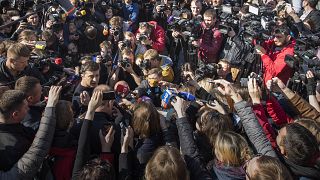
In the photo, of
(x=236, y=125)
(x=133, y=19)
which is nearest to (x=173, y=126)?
(x=236, y=125)

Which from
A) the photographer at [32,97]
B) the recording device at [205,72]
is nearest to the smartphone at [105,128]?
the photographer at [32,97]

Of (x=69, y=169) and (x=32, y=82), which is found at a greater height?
(x=32, y=82)

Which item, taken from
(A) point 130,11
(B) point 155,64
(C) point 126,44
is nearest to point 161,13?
(A) point 130,11

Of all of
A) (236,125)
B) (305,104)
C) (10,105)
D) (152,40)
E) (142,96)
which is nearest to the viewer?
(10,105)

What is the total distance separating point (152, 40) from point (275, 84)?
3066 mm

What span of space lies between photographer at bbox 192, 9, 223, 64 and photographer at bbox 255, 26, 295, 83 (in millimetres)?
774

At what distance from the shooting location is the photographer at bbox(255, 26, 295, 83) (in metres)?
4.95

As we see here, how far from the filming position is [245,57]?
5.53 metres

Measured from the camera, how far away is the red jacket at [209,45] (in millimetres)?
5902

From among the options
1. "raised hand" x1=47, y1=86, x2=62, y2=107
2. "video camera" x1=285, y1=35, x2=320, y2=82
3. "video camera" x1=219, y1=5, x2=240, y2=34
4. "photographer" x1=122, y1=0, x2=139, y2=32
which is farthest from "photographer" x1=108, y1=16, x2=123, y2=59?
"raised hand" x1=47, y1=86, x2=62, y2=107

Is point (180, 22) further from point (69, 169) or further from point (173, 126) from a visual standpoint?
point (69, 169)

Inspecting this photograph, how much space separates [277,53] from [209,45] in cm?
111

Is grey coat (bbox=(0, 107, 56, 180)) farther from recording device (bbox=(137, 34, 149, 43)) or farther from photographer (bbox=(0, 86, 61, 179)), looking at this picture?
recording device (bbox=(137, 34, 149, 43))

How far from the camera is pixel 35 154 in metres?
2.42
